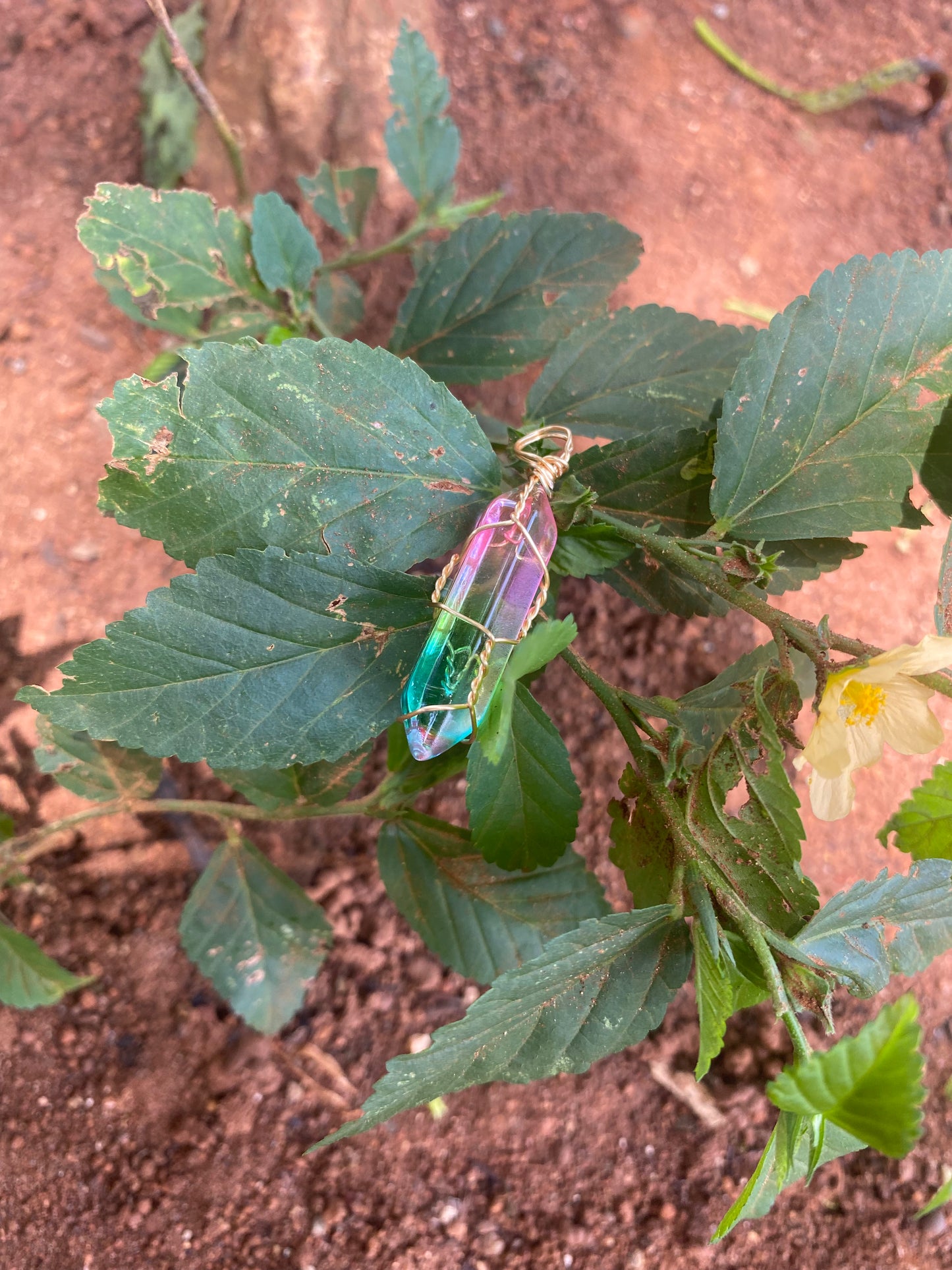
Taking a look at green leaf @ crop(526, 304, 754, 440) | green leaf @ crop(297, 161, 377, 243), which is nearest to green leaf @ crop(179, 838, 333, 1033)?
green leaf @ crop(526, 304, 754, 440)

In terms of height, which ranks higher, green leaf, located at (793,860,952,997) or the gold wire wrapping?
the gold wire wrapping

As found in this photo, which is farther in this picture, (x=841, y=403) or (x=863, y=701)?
(x=841, y=403)

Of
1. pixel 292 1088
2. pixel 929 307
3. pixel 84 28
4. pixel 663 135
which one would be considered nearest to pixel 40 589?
pixel 292 1088

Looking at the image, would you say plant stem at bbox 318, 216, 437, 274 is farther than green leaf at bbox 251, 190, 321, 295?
Yes

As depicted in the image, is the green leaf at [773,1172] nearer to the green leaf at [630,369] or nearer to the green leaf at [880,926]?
the green leaf at [880,926]

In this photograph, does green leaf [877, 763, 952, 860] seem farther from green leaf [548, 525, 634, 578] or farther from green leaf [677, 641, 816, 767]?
green leaf [548, 525, 634, 578]

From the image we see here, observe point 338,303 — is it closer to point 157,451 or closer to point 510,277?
A: point 510,277

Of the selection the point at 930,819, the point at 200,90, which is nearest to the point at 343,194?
the point at 200,90
